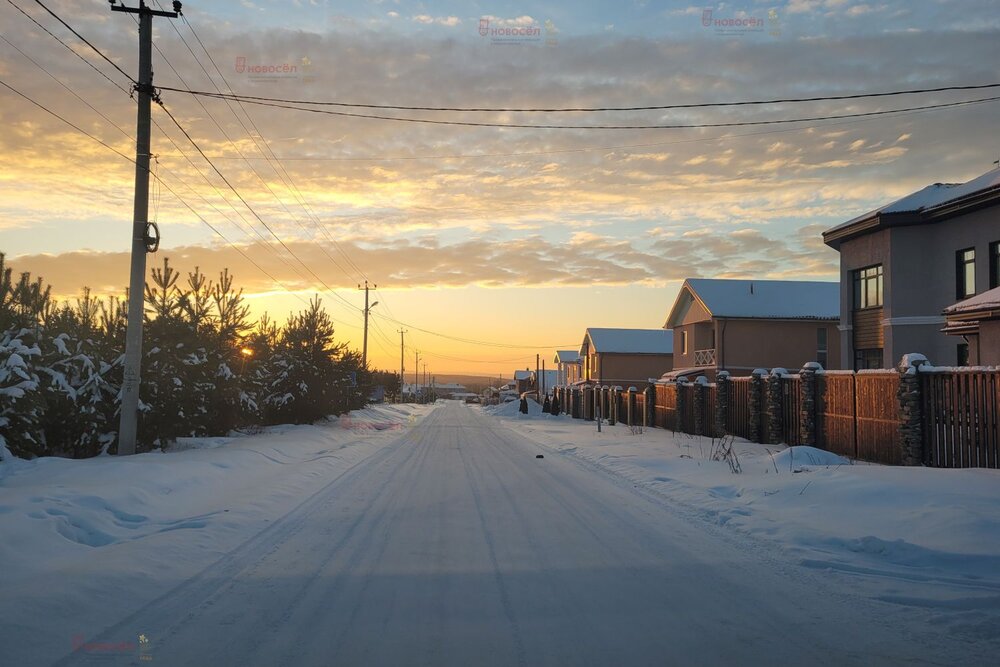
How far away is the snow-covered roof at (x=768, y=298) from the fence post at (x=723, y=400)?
66.3 feet

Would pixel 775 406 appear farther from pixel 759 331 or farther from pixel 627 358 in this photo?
pixel 627 358

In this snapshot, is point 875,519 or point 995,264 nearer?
point 875,519

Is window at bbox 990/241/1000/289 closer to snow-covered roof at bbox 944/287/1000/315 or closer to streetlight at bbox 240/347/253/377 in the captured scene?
snow-covered roof at bbox 944/287/1000/315

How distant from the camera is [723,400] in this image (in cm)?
2444

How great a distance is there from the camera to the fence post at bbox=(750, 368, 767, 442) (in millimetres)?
21641

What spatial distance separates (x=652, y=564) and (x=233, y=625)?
417 centimetres

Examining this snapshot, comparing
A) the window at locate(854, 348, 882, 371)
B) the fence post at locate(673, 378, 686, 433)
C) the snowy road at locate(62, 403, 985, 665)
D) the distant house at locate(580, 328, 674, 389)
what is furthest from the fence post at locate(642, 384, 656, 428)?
the distant house at locate(580, 328, 674, 389)

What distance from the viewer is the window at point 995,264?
23.7m

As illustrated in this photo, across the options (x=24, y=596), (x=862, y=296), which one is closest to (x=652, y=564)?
(x=24, y=596)

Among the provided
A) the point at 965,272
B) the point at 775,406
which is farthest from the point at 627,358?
the point at 775,406

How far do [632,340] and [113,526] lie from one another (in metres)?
63.3

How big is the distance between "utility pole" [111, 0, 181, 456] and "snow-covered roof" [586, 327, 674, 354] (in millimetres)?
55062

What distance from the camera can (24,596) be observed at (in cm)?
652

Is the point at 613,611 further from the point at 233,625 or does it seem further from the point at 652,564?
the point at 233,625
